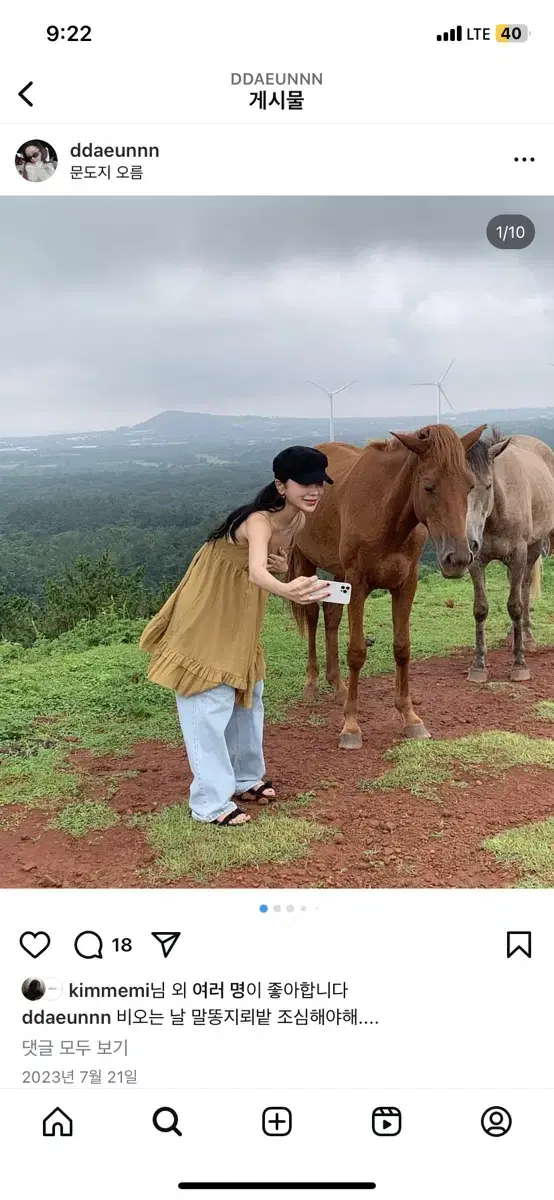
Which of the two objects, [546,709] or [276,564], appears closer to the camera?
[276,564]

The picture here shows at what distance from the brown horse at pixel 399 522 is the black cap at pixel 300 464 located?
0.88m

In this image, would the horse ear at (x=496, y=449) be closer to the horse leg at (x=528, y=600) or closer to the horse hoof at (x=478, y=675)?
the horse leg at (x=528, y=600)

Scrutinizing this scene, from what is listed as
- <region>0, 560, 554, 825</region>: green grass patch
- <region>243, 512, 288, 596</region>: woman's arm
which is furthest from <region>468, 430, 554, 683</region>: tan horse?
<region>243, 512, 288, 596</region>: woman's arm

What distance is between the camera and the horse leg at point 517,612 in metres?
6.55

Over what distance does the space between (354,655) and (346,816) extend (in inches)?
55.0
